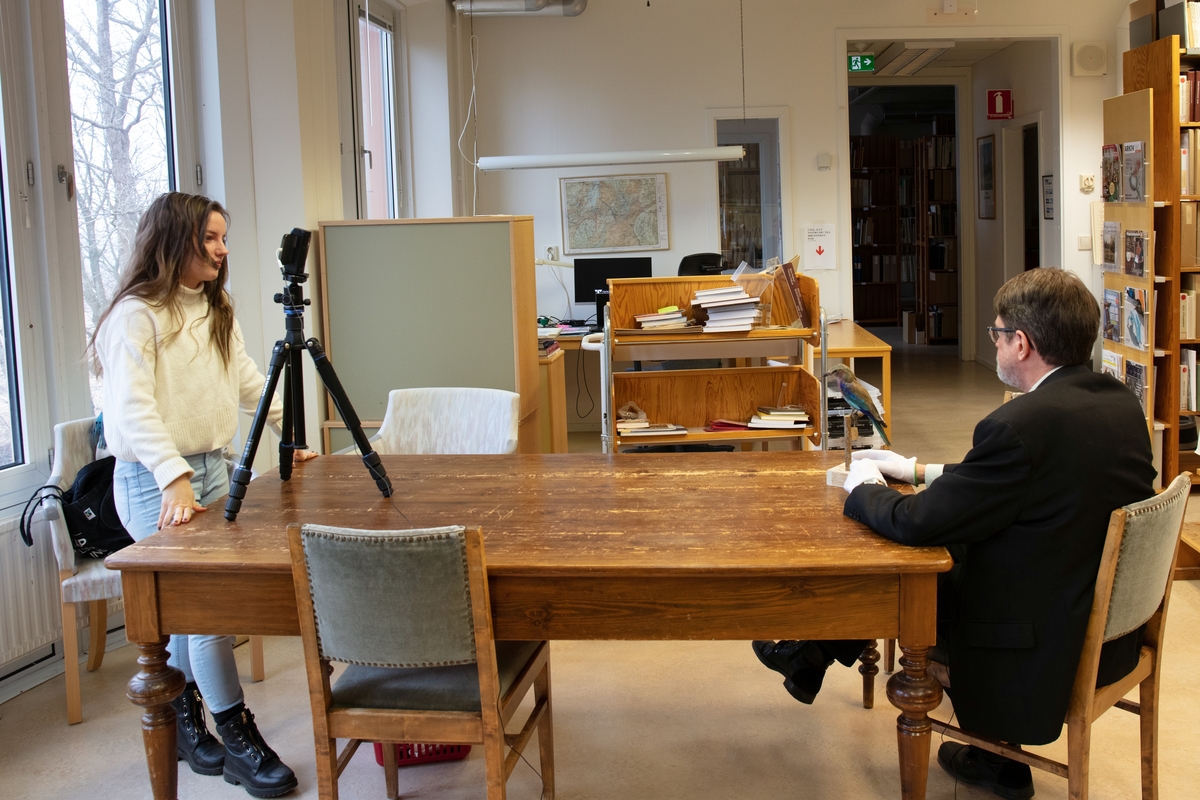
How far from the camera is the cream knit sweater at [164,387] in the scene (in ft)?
8.57

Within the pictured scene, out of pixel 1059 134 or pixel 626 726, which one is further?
pixel 1059 134

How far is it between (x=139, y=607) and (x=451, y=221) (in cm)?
237

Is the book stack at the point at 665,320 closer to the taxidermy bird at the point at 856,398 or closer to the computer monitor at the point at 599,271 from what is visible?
the taxidermy bird at the point at 856,398

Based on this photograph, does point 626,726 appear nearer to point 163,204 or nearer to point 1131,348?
point 163,204

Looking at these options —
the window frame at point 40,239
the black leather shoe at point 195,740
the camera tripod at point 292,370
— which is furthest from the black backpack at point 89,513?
the camera tripod at point 292,370

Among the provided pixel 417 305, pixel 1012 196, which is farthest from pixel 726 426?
pixel 1012 196

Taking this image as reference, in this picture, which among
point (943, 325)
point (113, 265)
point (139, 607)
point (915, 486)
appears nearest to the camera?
point (139, 607)

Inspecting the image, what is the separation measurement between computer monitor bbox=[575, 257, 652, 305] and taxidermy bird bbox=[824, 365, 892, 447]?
3685 mm

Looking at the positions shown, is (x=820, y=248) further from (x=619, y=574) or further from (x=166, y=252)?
(x=619, y=574)

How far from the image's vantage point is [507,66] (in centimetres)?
760

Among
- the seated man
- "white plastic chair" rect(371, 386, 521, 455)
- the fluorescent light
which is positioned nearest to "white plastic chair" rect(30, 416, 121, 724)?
"white plastic chair" rect(371, 386, 521, 455)

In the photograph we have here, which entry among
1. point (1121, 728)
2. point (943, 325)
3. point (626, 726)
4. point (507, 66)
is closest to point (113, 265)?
point (626, 726)

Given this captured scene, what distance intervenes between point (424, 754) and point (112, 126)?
7.97 ft

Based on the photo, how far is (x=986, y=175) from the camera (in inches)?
391
